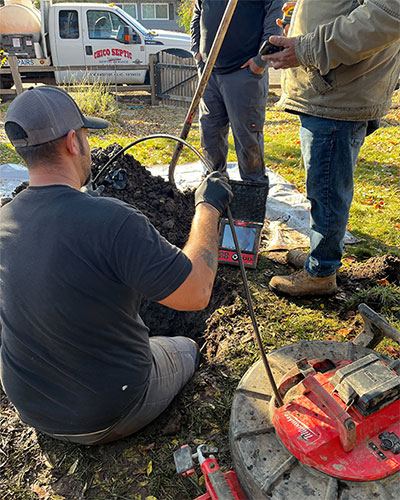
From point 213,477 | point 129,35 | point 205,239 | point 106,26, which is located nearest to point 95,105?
point 129,35

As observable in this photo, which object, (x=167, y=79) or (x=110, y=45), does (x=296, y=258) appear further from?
(x=110, y=45)

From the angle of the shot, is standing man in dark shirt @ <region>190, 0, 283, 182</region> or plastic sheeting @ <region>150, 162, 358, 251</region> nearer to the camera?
standing man in dark shirt @ <region>190, 0, 283, 182</region>

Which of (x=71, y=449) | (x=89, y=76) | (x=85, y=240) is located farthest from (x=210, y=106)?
(x=89, y=76)

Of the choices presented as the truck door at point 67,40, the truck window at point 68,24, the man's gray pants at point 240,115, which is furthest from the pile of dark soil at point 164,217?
the truck window at point 68,24

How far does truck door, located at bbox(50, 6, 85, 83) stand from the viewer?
33.3ft

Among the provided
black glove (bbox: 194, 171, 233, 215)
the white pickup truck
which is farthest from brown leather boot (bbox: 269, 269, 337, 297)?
the white pickup truck

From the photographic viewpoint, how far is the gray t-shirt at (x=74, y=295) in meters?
1.42

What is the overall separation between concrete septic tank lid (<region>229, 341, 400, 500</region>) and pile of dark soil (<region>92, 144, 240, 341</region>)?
3.52ft

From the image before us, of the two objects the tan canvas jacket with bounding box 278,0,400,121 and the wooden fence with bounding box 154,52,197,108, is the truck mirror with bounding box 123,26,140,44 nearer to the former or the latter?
the wooden fence with bounding box 154,52,197,108

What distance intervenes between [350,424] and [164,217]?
262cm

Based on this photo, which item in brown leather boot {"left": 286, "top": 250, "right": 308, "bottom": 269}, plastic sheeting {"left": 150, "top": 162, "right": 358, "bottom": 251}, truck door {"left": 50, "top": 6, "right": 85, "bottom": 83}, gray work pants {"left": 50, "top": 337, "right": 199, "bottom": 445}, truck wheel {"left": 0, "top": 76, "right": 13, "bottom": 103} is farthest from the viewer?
truck wheel {"left": 0, "top": 76, "right": 13, "bottom": 103}

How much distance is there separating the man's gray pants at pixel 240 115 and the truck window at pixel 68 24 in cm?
845

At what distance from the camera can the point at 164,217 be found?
12.0 feet

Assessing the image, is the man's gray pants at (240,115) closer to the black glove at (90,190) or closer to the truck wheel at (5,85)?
the black glove at (90,190)
